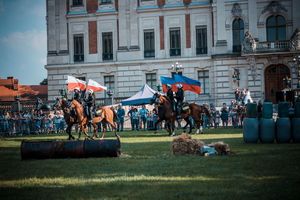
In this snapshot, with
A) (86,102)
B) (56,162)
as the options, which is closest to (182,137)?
(56,162)

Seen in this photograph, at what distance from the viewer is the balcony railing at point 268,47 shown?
4469 centimetres

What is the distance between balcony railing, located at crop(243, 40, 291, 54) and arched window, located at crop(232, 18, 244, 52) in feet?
6.69

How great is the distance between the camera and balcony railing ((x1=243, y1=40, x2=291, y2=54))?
44.7 m

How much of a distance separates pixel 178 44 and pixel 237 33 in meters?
6.38

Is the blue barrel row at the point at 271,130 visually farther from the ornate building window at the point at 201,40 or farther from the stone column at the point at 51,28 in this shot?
the stone column at the point at 51,28

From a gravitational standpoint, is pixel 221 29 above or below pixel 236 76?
above

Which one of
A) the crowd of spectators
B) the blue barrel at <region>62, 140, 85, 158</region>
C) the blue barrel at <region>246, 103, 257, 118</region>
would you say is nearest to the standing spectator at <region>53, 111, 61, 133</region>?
the crowd of spectators

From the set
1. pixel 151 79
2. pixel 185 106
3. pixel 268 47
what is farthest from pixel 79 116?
pixel 268 47

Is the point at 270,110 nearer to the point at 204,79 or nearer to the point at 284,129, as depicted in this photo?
the point at 284,129

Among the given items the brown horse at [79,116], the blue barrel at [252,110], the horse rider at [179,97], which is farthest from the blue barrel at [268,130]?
the brown horse at [79,116]

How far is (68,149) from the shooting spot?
14711 mm

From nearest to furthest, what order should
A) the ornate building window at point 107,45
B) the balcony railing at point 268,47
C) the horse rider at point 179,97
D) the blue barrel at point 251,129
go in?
the blue barrel at point 251,129 < the horse rider at point 179,97 < the balcony railing at point 268,47 < the ornate building window at point 107,45

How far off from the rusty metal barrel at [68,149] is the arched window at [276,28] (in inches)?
1389

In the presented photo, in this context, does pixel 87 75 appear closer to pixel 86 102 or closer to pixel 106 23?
pixel 106 23
